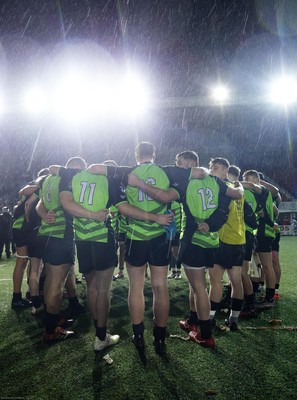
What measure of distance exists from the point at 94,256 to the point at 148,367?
1294 mm

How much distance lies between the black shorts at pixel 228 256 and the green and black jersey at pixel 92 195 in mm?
1561

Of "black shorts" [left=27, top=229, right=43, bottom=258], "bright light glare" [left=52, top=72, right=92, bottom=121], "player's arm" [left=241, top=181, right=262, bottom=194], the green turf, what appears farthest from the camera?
"bright light glare" [left=52, top=72, right=92, bottom=121]

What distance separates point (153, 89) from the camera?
2398 centimetres

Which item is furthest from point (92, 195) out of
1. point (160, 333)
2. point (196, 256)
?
point (160, 333)

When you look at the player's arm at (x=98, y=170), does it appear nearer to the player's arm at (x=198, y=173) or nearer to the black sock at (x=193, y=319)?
the player's arm at (x=198, y=173)

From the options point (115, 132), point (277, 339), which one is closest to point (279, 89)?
point (115, 132)

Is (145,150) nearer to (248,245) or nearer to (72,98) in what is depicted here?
(248,245)

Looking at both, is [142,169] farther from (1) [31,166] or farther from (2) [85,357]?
(1) [31,166]

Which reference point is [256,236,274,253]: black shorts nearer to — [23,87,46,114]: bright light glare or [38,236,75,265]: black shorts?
[38,236,75,265]: black shorts

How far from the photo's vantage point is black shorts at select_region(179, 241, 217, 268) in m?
3.71

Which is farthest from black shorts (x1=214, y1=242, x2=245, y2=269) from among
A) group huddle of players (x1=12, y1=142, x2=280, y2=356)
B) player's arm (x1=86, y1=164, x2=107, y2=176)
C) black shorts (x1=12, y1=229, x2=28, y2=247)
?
black shorts (x1=12, y1=229, x2=28, y2=247)

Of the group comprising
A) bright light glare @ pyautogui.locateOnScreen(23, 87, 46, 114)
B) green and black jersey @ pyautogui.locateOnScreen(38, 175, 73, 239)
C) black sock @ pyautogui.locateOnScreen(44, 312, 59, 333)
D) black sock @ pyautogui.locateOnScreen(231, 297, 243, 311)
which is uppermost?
bright light glare @ pyautogui.locateOnScreen(23, 87, 46, 114)

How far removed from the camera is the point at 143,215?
11.6ft

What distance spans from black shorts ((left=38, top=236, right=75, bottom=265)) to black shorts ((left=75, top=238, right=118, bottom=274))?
38 centimetres
